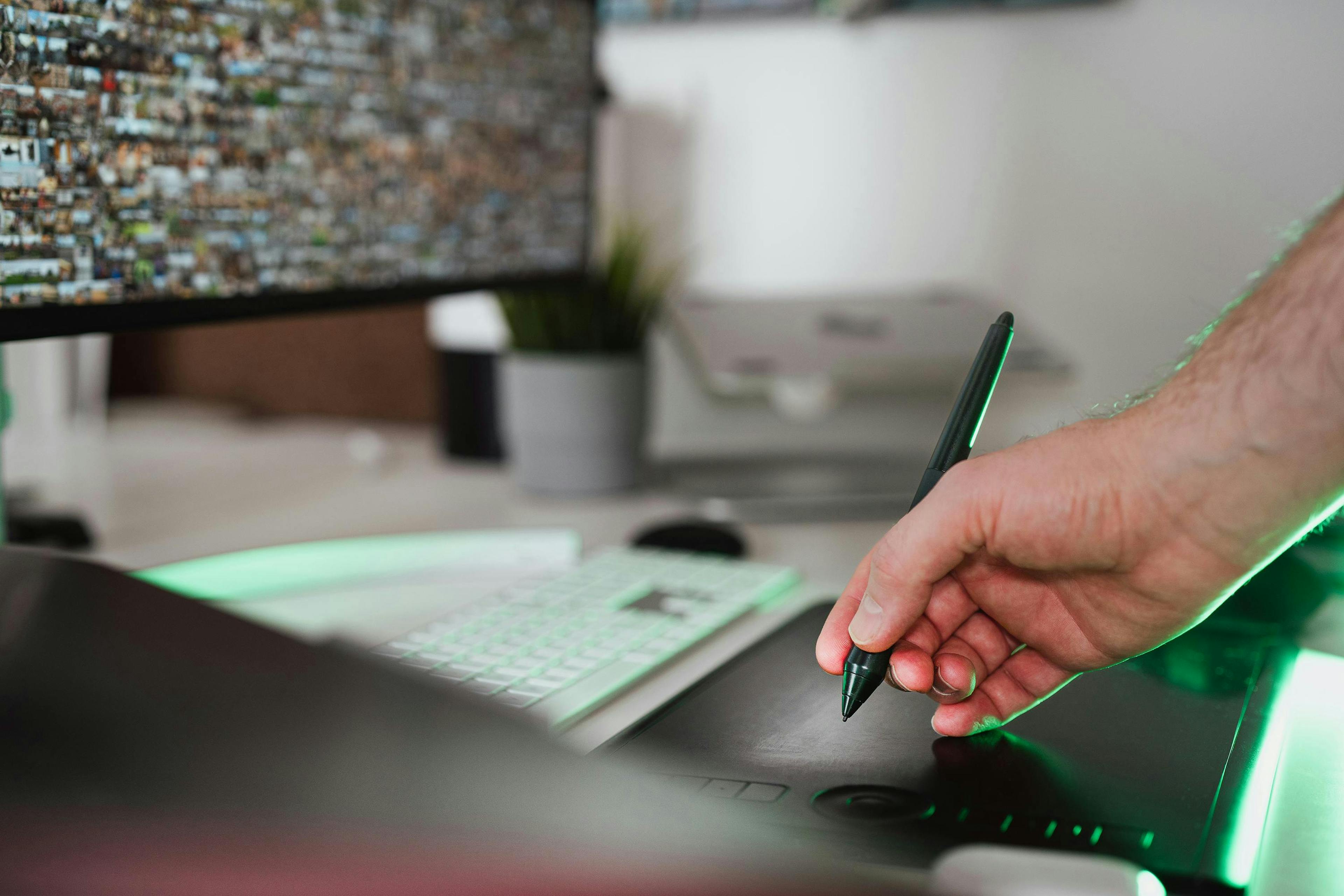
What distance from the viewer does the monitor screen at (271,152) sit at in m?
0.44

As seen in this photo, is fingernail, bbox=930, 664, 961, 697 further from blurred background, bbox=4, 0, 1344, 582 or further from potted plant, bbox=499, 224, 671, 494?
potted plant, bbox=499, 224, 671, 494

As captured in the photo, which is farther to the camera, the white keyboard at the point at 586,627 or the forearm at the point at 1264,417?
the white keyboard at the point at 586,627

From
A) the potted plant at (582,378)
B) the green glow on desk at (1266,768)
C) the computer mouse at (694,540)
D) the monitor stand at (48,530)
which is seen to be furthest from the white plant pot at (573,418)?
the green glow on desk at (1266,768)

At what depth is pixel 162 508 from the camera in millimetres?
824

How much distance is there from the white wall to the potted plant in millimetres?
191

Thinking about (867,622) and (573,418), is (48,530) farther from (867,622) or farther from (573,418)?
(867,622)

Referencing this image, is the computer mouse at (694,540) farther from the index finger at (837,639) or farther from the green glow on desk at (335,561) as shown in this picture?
the index finger at (837,639)

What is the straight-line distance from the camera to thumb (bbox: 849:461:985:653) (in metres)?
0.34

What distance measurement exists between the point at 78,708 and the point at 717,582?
38 centimetres

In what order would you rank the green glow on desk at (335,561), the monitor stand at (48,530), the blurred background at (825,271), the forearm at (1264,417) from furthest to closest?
the blurred background at (825,271)
the monitor stand at (48,530)
the green glow on desk at (335,561)
the forearm at (1264,417)

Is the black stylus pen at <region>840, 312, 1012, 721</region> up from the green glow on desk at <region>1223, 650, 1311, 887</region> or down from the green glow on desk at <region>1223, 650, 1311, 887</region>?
up

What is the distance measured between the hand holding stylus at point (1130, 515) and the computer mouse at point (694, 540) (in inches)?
11.4

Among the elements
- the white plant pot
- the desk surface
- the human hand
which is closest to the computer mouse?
the desk surface

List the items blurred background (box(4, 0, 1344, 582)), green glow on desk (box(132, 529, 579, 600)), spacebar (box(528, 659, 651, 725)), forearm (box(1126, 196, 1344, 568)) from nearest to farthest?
1. forearm (box(1126, 196, 1344, 568))
2. spacebar (box(528, 659, 651, 725))
3. green glow on desk (box(132, 529, 579, 600))
4. blurred background (box(4, 0, 1344, 582))
